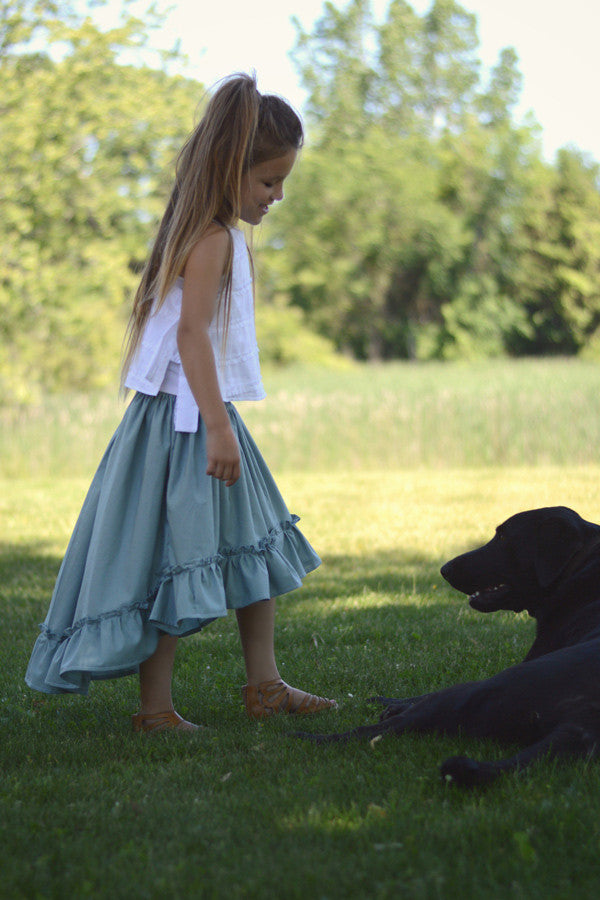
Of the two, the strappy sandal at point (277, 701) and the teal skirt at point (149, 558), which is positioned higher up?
the teal skirt at point (149, 558)

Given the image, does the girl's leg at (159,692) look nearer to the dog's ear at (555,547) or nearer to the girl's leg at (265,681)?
the girl's leg at (265,681)

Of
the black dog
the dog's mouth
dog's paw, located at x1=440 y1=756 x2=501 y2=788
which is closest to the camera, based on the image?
dog's paw, located at x1=440 y1=756 x2=501 y2=788

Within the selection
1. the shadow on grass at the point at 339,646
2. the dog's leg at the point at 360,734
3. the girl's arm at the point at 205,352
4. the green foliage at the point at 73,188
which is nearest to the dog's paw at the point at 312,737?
the dog's leg at the point at 360,734

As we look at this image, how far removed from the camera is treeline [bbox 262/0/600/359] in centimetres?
4197

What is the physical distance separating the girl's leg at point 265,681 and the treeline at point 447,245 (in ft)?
123

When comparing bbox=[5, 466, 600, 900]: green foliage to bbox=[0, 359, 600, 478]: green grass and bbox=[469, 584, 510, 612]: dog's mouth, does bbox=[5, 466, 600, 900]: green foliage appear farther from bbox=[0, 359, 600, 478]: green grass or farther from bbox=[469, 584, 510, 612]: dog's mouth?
bbox=[0, 359, 600, 478]: green grass

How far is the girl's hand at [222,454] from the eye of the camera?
109 inches

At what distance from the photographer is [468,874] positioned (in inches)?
74.2

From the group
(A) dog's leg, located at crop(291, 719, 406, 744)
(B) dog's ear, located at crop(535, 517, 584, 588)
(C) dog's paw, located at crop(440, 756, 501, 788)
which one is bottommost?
(A) dog's leg, located at crop(291, 719, 406, 744)

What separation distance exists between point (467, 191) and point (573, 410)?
34352mm

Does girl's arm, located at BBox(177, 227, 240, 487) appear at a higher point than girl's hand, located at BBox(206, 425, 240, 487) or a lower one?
higher

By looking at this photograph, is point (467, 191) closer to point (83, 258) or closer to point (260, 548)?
point (83, 258)

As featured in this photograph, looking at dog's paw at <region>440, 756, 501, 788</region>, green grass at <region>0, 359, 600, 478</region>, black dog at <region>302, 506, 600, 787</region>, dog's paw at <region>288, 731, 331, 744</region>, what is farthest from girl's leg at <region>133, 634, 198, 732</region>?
green grass at <region>0, 359, 600, 478</region>

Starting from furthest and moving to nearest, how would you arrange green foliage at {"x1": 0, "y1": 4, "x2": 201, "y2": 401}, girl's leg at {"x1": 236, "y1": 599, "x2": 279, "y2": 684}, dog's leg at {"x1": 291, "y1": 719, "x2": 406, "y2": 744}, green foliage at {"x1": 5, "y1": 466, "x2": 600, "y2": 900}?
green foliage at {"x1": 0, "y1": 4, "x2": 201, "y2": 401}
girl's leg at {"x1": 236, "y1": 599, "x2": 279, "y2": 684}
dog's leg at {"x1": 291, "y1": 719, "x2": 406, "y2": 744}
green foliage at {"x1": 5, "y1": 466, "x2": 600, "y2": 900}
